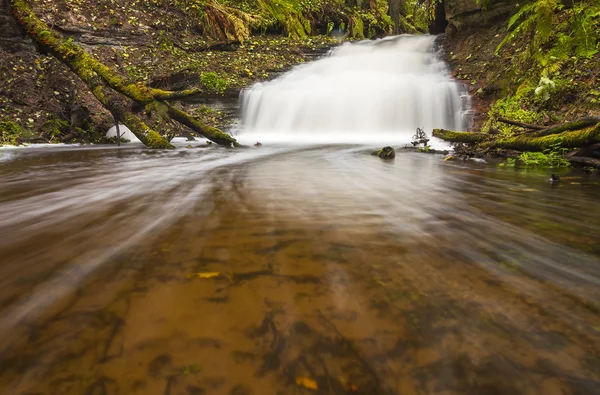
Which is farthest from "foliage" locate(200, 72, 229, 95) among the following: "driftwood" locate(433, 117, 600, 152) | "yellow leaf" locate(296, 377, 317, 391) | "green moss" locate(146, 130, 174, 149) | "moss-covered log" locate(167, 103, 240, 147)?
"yellow leaf" locate(296, 377, 317, 391)

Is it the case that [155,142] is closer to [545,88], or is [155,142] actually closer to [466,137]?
[466,137]

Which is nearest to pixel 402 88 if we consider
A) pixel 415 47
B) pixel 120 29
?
pixel 415 47

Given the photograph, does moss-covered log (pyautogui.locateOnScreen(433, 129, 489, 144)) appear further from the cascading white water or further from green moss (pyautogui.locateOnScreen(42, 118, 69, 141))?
green moss (pyautogui.locateOnScreen(42, 118, 69, 141))

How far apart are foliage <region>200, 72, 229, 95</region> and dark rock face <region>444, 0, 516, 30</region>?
986 cm

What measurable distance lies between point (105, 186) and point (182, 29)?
44.0 ft

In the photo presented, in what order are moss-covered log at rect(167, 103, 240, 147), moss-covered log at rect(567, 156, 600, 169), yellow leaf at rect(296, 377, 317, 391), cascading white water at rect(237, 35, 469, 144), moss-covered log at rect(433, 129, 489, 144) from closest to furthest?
yellow leaf at rect(296, 377, 317, 391), moss-covered log at rect(567, 156, 600, 169), moss-covered log at rect(433, 129, 489, 144), moss-covered log at rect(167, 103, 240, 147), cascading white water at rect(237, 35, 469, 144)

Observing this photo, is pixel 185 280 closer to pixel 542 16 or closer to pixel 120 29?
pixel 542 16

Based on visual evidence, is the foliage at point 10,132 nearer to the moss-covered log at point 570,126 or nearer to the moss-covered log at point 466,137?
the moss-covered log at point 466,137

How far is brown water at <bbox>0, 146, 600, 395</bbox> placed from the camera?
2.59 ft

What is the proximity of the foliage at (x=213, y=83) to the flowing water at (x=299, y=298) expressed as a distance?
996 centimetres

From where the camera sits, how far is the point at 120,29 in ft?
41.6

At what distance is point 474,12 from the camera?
13188mm

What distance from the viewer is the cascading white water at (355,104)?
11.0m

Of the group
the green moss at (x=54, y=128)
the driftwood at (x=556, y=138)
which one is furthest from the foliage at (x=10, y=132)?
the driftwood at (x=556, y=138)
